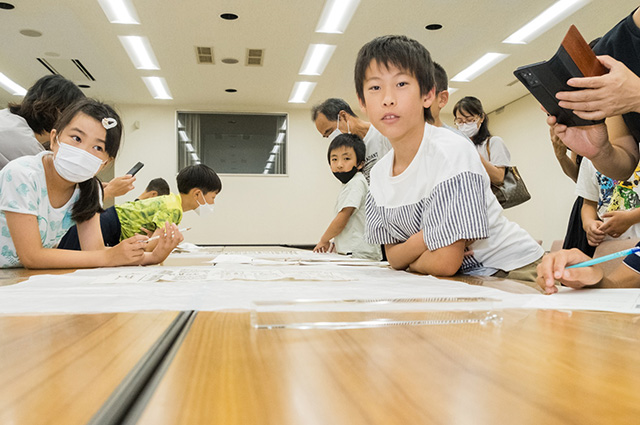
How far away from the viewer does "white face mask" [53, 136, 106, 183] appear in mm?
1547

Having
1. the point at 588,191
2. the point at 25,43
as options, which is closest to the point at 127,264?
the point at 588,191

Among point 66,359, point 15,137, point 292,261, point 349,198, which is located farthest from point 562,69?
point 15,137

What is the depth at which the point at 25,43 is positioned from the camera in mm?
5492

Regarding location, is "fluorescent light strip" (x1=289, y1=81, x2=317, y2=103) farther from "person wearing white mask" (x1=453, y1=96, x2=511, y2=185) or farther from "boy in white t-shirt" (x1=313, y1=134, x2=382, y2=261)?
"boy in white t-shirt" (x1=313, y1=134, x2=382, y2=261)

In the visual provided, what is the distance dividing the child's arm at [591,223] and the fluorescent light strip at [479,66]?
14.4 feet

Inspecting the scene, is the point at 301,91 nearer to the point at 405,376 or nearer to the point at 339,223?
the point at 339,223

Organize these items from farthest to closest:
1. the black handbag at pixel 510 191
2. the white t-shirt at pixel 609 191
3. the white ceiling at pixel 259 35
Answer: the white ceiling at pixel 259 35 → the black handbag at pixel 510 191 → the white t-shirt at pixel 609 191

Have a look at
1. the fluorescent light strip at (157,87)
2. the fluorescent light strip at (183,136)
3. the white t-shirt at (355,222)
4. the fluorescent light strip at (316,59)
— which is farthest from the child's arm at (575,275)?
the fluorescent light strip at (183,136)

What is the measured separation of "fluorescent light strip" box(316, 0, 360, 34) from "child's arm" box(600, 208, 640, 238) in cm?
360

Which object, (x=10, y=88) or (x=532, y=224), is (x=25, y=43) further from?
(x=532, y=224)

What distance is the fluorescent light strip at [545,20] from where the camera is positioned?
4.69 metres

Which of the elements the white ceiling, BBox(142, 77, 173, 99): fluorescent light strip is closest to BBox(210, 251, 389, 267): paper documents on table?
the white ceiling

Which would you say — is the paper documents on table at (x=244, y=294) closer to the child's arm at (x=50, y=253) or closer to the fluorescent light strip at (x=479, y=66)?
the child's arm at (x=50, y=253)

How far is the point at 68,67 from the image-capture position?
623 cm
